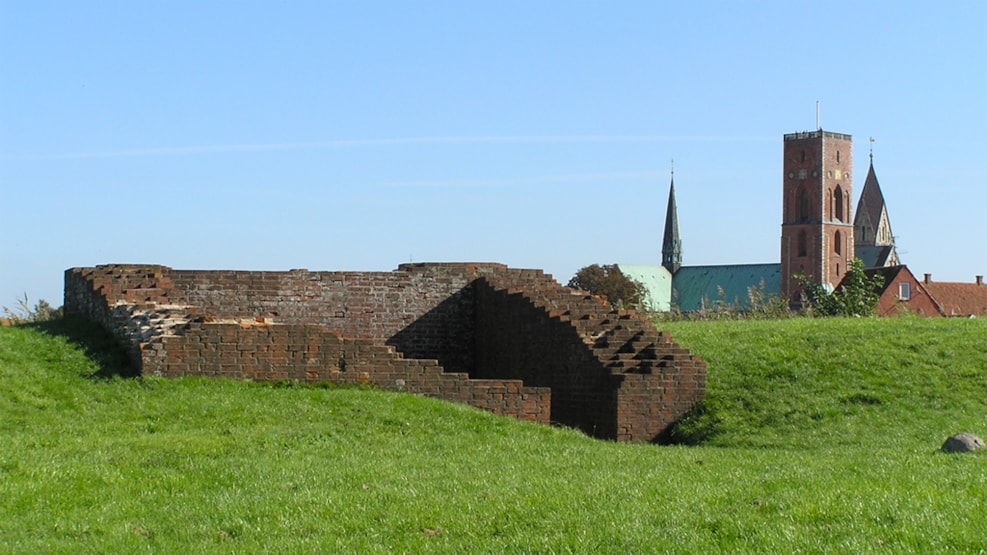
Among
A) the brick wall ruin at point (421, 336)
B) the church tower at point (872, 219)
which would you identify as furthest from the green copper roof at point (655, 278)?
the brick wall ruin at point (421, 336)

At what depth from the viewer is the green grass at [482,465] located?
27.3ft

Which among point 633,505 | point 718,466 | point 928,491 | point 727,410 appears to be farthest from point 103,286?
point 928,491

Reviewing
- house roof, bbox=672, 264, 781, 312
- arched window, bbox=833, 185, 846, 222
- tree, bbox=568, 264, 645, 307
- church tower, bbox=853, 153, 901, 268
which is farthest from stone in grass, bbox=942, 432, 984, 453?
church tower, bbox=853, 153, 901, 268

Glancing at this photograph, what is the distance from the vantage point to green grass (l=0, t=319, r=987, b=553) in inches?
328

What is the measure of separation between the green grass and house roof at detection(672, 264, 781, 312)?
4278 inches

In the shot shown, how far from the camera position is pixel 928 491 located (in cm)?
929

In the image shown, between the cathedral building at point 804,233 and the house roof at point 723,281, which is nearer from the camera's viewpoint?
the house roof at point 723,281

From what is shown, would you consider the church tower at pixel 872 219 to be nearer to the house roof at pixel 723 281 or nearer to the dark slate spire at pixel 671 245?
the dark slate spire at pixel 671 245

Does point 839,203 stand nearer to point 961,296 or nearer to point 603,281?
point 961,296

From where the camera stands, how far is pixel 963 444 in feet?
41.6

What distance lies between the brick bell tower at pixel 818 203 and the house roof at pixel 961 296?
37766 millimetres

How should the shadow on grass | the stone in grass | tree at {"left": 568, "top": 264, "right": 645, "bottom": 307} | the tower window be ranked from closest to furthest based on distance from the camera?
the stone in grass → the shadow on grass → the tower window → tree at {"left": 568, "top": 264, "right": 645, "bottom": 307}

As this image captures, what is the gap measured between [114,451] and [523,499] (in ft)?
14.3

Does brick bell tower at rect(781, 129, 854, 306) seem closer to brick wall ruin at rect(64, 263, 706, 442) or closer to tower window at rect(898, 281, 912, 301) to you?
tower window at rect(898, 281, 912, 301)
